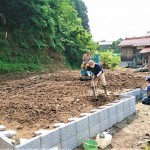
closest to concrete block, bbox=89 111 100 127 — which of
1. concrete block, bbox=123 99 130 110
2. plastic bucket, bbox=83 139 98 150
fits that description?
plastic bucket, bbox=83 139 98 150

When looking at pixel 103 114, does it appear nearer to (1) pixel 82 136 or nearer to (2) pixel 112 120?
(2) pixel 112 120

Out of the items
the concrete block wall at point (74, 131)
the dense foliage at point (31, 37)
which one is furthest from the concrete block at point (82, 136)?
the dense foliage at point (31, 37)

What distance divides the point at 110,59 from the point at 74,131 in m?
15.8

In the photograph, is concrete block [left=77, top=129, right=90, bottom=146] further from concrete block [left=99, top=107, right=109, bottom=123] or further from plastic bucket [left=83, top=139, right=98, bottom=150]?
concrete block [left=99, top=107, right=109, bottom=123]

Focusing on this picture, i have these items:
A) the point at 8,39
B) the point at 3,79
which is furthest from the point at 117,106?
the point at 8,39

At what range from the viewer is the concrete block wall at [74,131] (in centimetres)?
464

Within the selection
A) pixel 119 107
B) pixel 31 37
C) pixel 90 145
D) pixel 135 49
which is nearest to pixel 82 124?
pixel 90 145

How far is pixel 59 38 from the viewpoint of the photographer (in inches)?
855

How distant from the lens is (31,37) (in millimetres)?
18453

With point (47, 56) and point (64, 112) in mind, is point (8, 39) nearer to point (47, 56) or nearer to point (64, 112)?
point (47, 56)

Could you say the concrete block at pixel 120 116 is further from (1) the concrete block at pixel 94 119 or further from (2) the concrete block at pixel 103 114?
(1) the concrete block at pixel 94 119

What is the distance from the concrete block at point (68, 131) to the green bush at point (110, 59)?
1536 cm

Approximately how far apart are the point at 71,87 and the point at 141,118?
389 centimetres

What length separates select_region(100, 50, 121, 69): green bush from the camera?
67.4 feet
